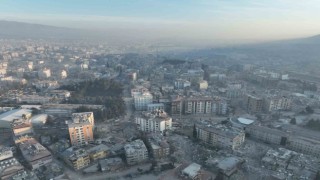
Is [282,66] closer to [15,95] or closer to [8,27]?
[15,95]

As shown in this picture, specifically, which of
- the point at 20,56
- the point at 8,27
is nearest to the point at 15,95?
the point at 20,56

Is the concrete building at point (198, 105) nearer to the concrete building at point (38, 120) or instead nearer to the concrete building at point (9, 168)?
the concrete building at point (38, 120)

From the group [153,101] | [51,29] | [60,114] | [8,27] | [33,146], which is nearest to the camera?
[33,146]

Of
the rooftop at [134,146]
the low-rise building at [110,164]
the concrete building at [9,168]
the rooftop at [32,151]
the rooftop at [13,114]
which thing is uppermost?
the rooftop at [134,146]

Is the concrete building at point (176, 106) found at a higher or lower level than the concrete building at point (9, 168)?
higher

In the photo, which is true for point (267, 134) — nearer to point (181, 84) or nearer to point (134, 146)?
point (134, 146)

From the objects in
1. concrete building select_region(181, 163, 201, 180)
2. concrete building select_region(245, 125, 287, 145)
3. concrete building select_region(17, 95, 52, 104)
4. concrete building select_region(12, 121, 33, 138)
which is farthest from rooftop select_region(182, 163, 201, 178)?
concrete building select_region(17, 95, 52, 104)

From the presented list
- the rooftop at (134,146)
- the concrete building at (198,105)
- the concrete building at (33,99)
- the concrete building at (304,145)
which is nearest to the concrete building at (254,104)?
the concrete building at (198,105)
